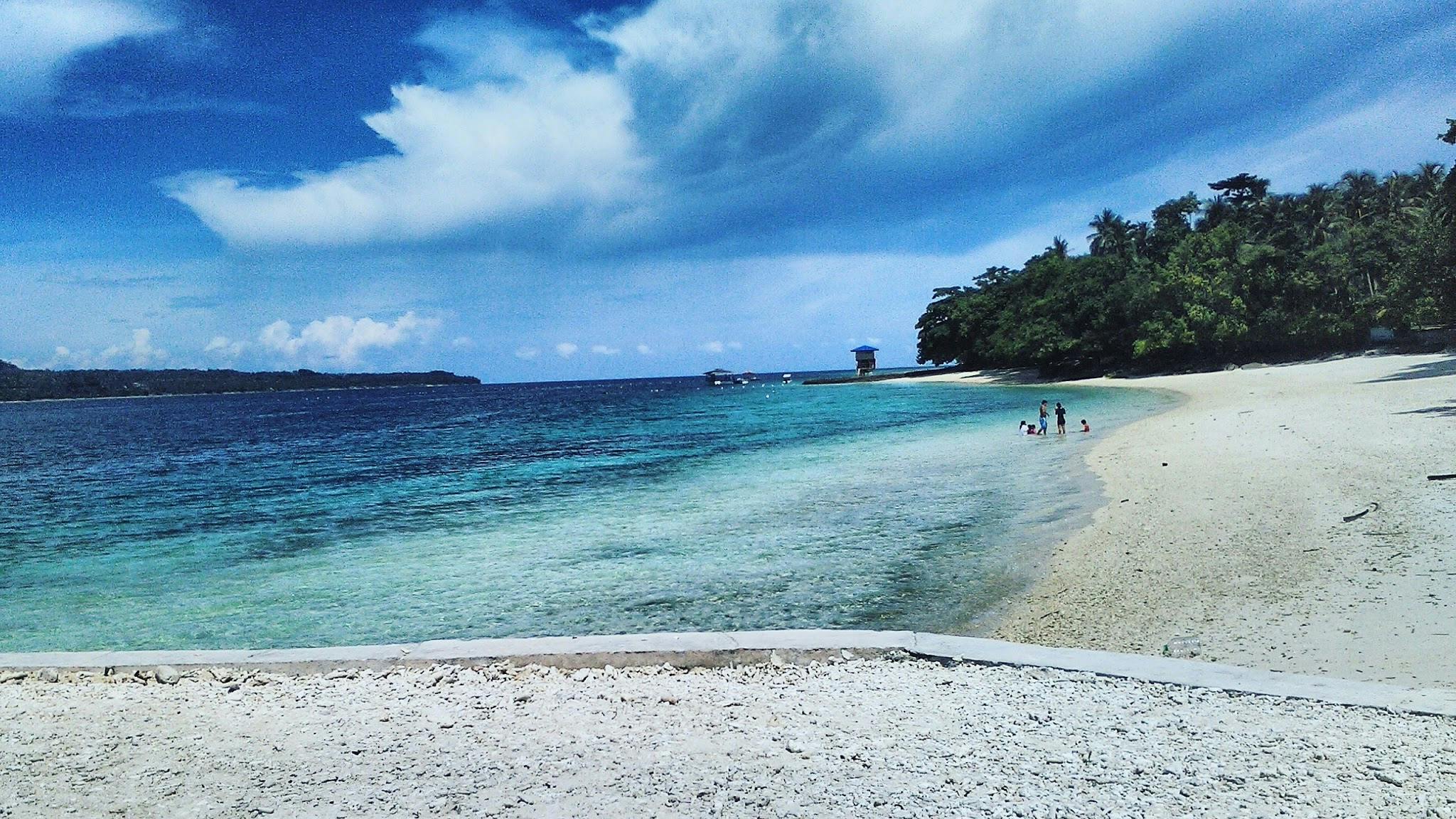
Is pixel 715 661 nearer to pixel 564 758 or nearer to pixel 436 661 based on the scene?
pixel 564 758

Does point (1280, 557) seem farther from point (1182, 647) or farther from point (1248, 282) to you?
point (1248, 282)

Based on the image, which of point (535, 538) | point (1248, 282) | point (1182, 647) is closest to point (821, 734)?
point (1182, 647)

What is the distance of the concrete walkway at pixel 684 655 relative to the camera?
5523mm

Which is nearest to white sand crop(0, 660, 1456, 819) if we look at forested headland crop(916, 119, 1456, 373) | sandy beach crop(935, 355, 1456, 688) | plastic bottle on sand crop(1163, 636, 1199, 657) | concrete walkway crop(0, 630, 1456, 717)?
concrete walkway crop(0, 630, 1456, 717)

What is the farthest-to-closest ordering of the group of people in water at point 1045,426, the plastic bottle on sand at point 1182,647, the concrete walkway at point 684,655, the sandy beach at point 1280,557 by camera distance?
the group of people in water at point 1045,426 → the plastic bottle on sand at point 1182,647 → the sandy beach at point 1280,557 → the concrete walkway at point 684,655

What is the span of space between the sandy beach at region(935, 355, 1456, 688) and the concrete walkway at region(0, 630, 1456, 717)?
151 centimetres

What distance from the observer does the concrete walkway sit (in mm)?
5523

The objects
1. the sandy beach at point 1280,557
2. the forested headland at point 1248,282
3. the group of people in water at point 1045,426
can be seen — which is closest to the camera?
the sandy beach at point 1280,557

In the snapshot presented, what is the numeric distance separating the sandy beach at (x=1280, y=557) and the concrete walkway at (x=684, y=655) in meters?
1.51

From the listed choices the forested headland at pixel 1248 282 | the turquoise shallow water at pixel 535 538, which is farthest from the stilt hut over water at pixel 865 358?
the turquoise shallow water at pixel 535 538

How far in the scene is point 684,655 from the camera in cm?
629

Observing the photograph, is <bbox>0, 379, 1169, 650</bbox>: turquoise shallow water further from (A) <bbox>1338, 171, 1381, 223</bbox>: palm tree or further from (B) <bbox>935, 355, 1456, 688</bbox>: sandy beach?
(A) <bbox>1338, 171, 1381, 223</bbox>: palm tree

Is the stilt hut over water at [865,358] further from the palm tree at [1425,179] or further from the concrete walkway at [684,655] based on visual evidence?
the concrete walkway at [684,655]

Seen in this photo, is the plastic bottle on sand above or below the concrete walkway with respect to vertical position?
below
